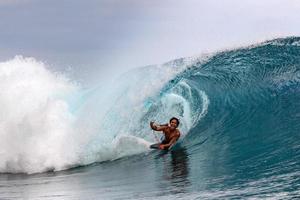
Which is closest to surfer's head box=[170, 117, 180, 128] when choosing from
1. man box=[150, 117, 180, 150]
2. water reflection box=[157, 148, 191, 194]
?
man box=[150, 117, 180, 150]

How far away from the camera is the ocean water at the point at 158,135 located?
26.1 ft

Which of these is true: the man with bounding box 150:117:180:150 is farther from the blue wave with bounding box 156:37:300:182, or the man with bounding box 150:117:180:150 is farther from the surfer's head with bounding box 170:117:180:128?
the blue wave with bounding box 156:37:300:182

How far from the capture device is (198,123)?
1347 centimetres

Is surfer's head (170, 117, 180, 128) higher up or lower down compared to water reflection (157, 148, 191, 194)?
higher up

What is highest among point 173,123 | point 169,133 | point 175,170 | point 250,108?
point 250,108

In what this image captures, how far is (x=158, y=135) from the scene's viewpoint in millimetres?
13195

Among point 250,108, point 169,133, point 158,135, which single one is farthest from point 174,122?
point 250,108

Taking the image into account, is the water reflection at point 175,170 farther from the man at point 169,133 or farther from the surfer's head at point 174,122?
the surfer's head at point 174,122

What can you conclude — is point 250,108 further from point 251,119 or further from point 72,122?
point 72,122

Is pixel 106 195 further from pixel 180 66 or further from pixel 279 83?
pixel 180 66

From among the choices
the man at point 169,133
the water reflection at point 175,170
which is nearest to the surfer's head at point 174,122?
the man at point 169,133

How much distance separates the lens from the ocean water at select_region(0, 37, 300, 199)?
7.96 metres

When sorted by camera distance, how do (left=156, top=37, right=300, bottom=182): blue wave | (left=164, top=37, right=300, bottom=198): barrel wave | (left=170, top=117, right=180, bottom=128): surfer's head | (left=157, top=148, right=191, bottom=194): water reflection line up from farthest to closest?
(left=170, top=117, right=180, bottom=128): surfer's head → (left=156, top=37, right=300, bottom=182): blue wave → (left=157, top=148, right=191, bottom=194): water reflection → (left=164, top=37, right=300, bottom=198): barrel wave

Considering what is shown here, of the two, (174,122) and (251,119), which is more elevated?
(174,122)
